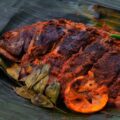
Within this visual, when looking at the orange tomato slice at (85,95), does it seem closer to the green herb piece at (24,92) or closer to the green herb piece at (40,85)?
the green herb piece at (40,85)

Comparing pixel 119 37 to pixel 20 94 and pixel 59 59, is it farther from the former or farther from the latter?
pixel 20 94

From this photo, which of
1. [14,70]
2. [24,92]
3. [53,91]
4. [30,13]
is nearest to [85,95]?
[53,91]

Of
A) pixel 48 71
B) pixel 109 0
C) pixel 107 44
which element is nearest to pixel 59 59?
pixel 48 71

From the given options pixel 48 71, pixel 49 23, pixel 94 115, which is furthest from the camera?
pixel 49 23

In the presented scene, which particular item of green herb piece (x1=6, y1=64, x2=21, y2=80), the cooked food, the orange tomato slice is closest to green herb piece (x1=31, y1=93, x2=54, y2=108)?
the cooked food

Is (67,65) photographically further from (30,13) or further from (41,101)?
(30,13)

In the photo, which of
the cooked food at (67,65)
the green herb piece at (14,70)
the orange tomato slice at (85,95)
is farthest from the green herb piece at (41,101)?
the green herb piece at (14,70)
